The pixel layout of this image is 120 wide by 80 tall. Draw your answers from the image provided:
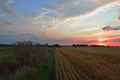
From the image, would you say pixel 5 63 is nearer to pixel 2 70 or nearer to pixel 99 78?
pixel 2 70

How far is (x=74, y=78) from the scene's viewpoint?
18172 millimetres

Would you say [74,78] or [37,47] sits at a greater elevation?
[37,47]

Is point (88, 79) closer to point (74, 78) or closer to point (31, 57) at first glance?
point (74, 78)

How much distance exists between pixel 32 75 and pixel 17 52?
13.7 metres

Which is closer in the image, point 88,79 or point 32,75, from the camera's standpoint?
point 88,79

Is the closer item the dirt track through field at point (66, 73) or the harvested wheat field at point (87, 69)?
the dirt track through field at point (66, 73)

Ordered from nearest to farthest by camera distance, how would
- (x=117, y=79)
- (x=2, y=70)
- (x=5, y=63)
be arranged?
(x=117, y=79) → (x=2, y=70) → (x=5, y=63)

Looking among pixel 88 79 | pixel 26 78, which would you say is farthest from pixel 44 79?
pixel 88 79

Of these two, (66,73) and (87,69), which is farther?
(87,69)

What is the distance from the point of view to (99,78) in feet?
61.3

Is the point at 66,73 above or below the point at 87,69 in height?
below

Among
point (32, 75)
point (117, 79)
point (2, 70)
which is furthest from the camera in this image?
point (2, 70)

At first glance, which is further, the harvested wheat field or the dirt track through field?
the harvested wheat field

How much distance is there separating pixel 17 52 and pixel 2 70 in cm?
306
